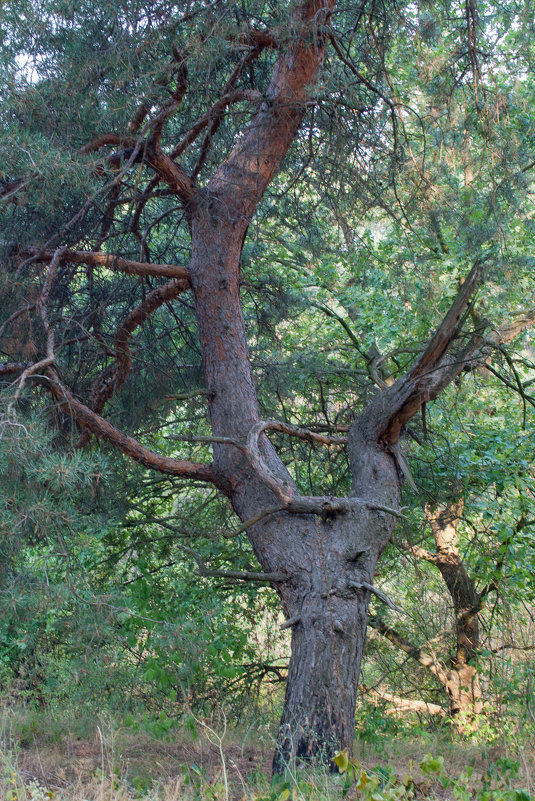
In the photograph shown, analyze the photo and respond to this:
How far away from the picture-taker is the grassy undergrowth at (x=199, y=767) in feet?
9.75

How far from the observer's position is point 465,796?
2.60 meters

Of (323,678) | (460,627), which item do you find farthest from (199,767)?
(460,627)

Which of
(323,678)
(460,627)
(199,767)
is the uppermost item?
(460,627)

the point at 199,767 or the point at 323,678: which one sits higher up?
the point at 323,678

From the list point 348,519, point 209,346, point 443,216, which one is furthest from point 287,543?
point 443,216

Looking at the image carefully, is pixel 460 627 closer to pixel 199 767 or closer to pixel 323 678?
pixel 323 678

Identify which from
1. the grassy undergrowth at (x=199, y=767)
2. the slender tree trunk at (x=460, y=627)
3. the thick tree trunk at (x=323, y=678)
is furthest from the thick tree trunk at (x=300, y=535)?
the slender tree trunk at (x=460, y=627)

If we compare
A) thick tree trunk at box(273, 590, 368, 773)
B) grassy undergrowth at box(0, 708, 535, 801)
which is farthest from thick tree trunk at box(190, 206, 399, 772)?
grassy undergrowth at box(0, 708, 535, 801)

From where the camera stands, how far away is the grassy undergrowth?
→ 297 centimetres

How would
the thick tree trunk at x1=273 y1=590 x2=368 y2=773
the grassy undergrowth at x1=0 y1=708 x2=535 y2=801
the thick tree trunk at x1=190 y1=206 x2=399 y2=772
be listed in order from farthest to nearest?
the thick tree trunk at x1=190 y1=206 x2=399 y2=772, the thick tree trunk at x1=273 y1=590 x2=368 y2=773, the grassy undergrowth at x1=0 y1=708 x2=535 y2=801

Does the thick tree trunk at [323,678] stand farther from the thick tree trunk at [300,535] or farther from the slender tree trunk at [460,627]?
the slender tree trunk at [460,627]

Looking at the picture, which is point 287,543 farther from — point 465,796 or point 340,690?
point 465,796

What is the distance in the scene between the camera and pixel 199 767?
4199 millimetres

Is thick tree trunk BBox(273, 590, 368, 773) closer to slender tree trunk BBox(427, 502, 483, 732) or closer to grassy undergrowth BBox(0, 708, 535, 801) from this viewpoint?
grassy undergrowth BBox(0, 708, 535, 801)
